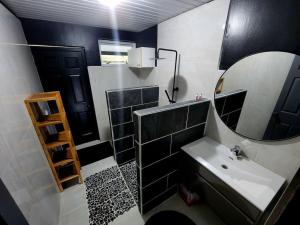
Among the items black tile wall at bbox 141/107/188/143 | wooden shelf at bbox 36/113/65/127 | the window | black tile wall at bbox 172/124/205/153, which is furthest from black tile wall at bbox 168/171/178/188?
the window

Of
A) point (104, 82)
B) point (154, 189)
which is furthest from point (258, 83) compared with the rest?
point (104, 82)

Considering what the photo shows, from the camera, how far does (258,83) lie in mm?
1222

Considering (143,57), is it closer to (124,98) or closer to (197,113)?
(124,98)

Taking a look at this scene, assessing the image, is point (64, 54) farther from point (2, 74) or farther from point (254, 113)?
point (254, 113)

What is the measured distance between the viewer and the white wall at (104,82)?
8.53ft

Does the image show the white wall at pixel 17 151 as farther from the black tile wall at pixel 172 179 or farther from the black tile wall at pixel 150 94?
the black tile wall at pixel 150 94

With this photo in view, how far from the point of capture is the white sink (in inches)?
41.4

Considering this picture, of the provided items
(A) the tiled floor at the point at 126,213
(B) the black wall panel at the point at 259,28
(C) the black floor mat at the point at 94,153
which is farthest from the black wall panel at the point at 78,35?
(A) the tiled floor at the point at 126,213

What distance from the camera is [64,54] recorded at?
2.40 meters

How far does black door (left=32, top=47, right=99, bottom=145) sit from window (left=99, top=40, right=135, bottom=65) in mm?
427

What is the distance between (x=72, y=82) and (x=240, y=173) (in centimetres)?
303

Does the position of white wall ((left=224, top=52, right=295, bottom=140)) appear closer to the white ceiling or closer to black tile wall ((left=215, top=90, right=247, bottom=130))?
black tile wall ((left=215, top=90, right=247, bottom=130))

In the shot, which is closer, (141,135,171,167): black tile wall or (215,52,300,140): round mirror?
(215,52,300,140): round mirror

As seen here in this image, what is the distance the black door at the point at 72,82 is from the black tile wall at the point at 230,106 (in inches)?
98.8
